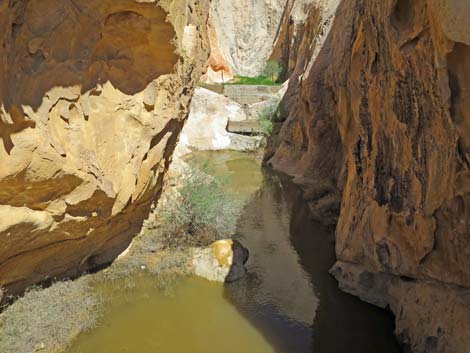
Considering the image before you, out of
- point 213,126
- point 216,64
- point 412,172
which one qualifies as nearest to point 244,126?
point 213,126

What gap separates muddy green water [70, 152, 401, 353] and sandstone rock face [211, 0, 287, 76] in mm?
23614

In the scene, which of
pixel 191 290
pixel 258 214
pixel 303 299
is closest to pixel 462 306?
pixel 303 299

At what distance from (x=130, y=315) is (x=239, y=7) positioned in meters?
28.3

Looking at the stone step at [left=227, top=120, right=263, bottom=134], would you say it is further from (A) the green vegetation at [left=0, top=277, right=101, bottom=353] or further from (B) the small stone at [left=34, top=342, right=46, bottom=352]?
(B) the small stone at [left=34, top=342, right=46, bottom=352]

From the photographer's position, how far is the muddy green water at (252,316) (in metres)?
5.14

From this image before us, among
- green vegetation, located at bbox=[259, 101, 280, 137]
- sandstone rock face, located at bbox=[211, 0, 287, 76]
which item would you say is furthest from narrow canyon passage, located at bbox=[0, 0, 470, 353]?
sandstone rock face, located at bbox=[211, 0, 287, 76]

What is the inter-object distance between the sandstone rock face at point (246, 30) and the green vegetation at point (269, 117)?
441 inches

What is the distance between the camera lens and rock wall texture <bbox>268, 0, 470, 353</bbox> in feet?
11.8

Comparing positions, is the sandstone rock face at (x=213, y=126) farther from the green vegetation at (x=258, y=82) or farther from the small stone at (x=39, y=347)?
the small stone at (x=39, y=347)

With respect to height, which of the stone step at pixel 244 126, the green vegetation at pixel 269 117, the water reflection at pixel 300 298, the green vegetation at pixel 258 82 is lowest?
the water reflection at pixel 300 298

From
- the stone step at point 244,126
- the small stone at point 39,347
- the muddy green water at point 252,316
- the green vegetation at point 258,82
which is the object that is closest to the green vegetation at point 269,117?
the stone step at point 244,126

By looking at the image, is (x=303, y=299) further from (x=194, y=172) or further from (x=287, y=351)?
(x=194, y=172)

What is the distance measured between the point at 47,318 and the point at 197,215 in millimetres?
2999

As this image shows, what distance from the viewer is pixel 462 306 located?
4.23 m
